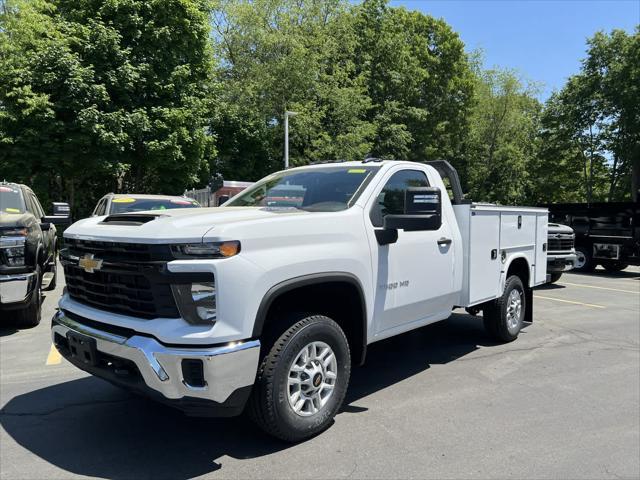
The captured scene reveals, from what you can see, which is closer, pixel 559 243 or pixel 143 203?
pixel 143 203

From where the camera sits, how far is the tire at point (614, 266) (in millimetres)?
16053

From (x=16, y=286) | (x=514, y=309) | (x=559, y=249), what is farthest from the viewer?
(x=559, y=249)

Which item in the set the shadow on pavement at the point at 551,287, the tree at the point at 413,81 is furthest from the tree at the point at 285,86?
the shadow on pavement at the point at 551,287

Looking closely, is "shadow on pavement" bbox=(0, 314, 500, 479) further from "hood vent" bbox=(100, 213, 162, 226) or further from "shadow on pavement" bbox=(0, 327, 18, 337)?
"shadow on pavement" bbox=(0, 327, 18, 337)

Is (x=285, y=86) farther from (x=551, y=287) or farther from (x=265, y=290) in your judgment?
(x=265, y=290)

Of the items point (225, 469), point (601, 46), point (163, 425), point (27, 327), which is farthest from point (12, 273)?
point (601, 46)

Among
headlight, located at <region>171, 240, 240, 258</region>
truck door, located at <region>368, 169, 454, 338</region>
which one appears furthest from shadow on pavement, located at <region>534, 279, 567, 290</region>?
headlight, located at <region>171, 240, 240, 258</region>

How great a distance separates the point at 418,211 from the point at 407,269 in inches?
27.1

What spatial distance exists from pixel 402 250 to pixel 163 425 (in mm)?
2369

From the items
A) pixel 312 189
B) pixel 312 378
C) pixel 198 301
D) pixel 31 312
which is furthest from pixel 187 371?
pixel 31 312

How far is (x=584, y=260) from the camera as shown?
1582 cm

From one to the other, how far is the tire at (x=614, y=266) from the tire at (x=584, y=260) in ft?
1.76

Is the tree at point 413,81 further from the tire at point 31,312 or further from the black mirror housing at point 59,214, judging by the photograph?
the tire at point 31,312

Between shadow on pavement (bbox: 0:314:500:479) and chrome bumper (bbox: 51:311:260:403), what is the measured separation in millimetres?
608
